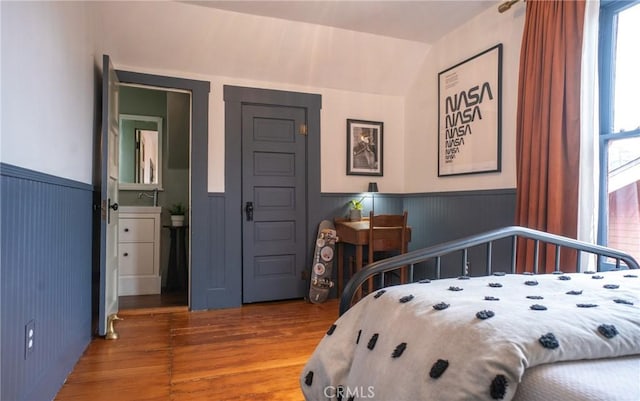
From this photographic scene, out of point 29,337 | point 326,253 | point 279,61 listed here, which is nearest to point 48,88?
point 29,337

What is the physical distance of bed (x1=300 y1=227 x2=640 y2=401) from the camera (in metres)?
0.62

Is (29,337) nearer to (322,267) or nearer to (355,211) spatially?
(322,267)

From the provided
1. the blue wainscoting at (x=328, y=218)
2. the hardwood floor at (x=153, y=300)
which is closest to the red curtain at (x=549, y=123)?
the blue wainscoting at (x=328, y=218)

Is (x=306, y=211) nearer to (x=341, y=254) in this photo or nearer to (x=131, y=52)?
(x=341, y=254)

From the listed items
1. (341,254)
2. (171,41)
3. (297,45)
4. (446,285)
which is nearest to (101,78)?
(171,41)

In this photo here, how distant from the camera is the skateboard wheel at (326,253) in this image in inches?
144

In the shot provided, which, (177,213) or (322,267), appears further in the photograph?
(177,213)

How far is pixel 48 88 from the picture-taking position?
5.63 feet

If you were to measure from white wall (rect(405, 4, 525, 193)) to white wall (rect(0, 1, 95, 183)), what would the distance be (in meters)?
2.99

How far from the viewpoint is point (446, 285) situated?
114 cm

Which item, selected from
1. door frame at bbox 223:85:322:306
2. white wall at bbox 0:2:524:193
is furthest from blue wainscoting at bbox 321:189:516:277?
door frame at bbox 223:85:322:306

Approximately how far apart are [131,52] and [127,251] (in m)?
1.99

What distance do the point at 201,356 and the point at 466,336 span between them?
205cm

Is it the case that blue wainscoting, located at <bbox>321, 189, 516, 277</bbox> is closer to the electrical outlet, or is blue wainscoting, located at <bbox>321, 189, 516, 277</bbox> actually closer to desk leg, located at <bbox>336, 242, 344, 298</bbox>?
desk leg, located at <bbox>336, 242, 344, 298</bbox>
